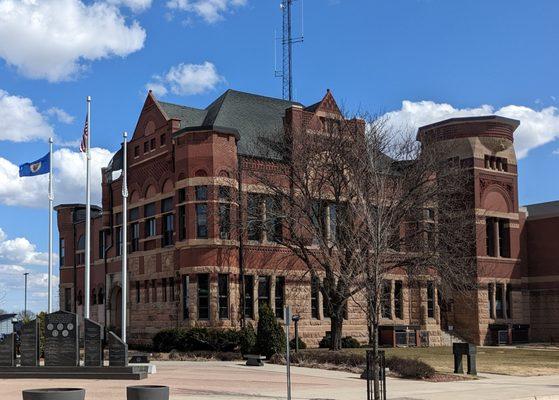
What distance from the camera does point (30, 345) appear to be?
2809cm

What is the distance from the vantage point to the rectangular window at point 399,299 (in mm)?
51875

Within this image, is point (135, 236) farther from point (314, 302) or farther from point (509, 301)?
point (509, 301)

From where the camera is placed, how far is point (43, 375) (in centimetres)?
2705

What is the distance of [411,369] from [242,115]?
1026 inches

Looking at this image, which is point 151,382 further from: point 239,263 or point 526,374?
point 239,263

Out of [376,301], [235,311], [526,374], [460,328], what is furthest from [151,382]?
[460,328]

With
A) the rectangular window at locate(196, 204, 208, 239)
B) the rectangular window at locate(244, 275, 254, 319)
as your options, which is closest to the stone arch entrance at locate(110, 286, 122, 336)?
the rectangular window at locate(196, 204, 208, 239)

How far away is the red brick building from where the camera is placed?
43.5 m

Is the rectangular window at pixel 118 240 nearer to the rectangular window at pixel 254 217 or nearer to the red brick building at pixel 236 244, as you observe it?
the red brick building at pixel 236 244

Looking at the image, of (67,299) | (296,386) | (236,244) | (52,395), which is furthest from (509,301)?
(52,395)

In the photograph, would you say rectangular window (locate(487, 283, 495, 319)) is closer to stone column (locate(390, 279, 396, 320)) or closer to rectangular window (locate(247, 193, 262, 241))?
stone column (locate(390, 279, 396, 320))

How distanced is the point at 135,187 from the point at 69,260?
55.7 ft

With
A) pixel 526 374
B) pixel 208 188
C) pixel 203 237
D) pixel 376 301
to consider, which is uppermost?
pixel 208 188

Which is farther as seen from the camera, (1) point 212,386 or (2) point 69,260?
(2) point 69,260
